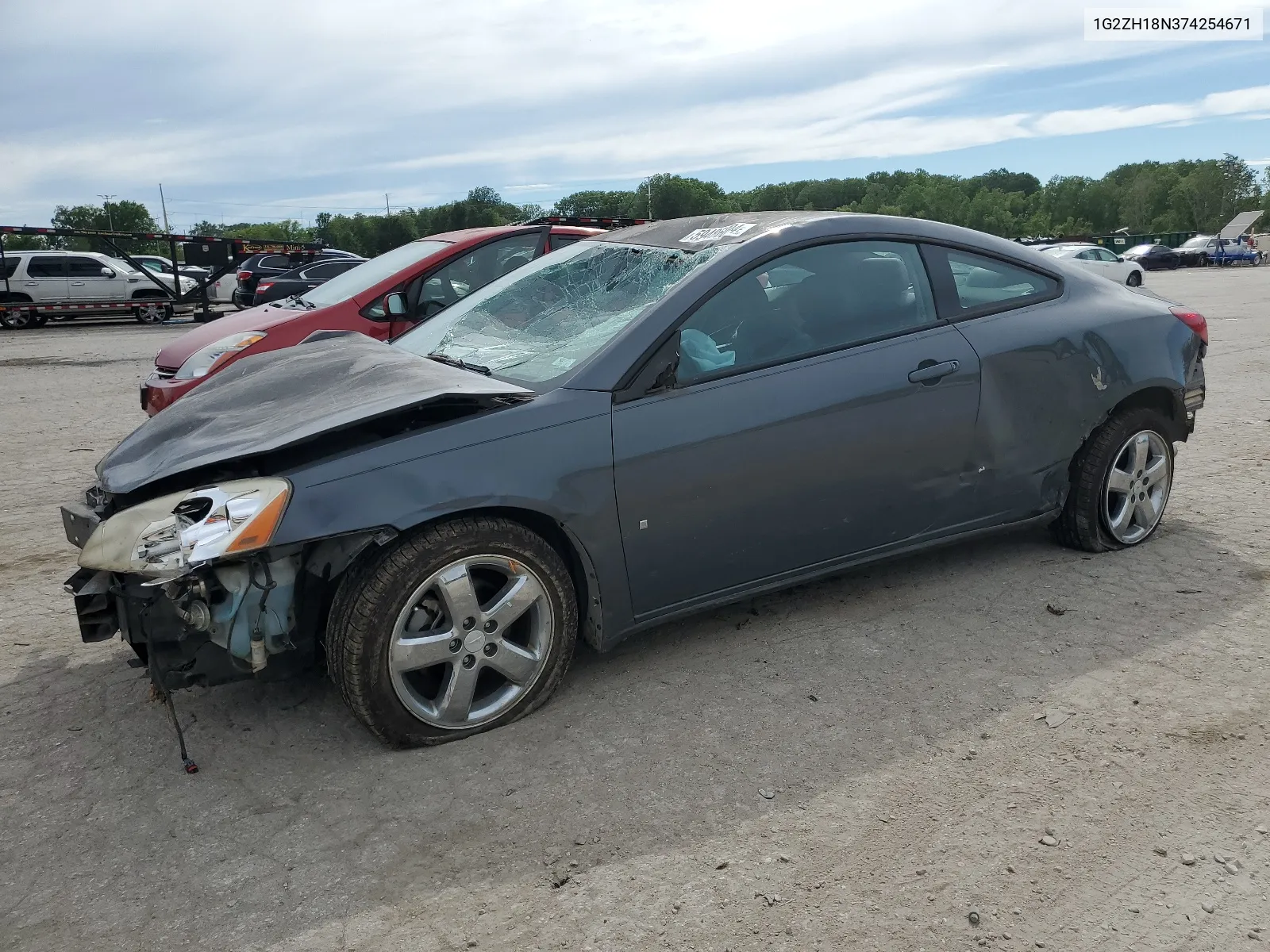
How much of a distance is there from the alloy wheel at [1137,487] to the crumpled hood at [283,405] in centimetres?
279

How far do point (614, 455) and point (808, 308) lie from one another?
1062 mm

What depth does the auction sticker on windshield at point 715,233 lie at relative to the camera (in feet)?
13.1

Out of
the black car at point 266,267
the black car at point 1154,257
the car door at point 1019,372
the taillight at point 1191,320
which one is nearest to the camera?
the car door at point 1019,372

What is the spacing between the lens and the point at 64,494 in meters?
6.25

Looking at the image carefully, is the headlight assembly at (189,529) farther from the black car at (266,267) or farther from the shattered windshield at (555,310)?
the black car at (266,267)

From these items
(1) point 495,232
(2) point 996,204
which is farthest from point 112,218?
(1) point 495,232

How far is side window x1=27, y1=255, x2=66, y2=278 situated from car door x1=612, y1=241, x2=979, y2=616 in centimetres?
2262

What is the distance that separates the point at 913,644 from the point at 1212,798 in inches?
45.9

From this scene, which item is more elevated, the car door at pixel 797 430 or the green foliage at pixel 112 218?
the green foliage at pixel 112 218

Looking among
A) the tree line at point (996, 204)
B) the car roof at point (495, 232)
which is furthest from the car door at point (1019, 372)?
the tree line at point (996, 204)

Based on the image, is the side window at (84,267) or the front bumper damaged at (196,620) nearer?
the front bumper damaged at (196,620)

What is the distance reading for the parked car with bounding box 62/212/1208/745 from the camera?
9.91 ft

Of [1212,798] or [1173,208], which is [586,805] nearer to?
[1212,798]

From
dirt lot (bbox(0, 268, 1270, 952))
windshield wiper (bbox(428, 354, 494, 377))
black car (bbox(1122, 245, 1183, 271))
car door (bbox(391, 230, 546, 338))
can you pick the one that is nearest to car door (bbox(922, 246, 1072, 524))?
dirt lot (bbox(0, 268, 1270, 952))
